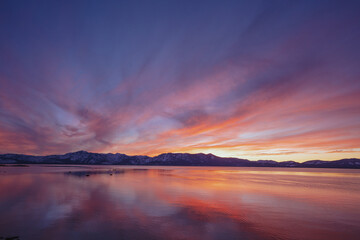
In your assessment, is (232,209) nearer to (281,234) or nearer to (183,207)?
(183,207)

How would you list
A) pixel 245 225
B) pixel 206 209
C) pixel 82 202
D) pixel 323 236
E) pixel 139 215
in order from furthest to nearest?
pixel 82 202
pixel 206 209
pixel 139 215
pixel 245 225
pixel 323 236

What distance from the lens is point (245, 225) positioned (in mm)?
19531

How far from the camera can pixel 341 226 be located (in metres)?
19.9

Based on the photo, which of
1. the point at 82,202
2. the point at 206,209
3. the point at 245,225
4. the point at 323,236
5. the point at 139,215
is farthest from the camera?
the point at 82,202

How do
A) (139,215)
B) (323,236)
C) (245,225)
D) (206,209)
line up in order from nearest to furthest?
(323,236) → (245,225) → (139,215) → (206,209)

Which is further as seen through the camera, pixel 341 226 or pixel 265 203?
pixel 265 203

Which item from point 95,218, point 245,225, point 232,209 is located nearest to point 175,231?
point 245,225

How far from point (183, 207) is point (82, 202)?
49.1ft

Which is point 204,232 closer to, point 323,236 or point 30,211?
point 323,236

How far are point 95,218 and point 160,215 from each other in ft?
23.2

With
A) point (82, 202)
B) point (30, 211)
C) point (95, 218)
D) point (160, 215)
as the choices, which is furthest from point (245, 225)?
point (30, 211)

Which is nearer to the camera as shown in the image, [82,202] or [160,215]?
[160,215]

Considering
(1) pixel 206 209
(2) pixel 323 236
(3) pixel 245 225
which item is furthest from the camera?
(1) pixel 206 209

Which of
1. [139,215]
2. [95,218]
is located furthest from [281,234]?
[95,218]
